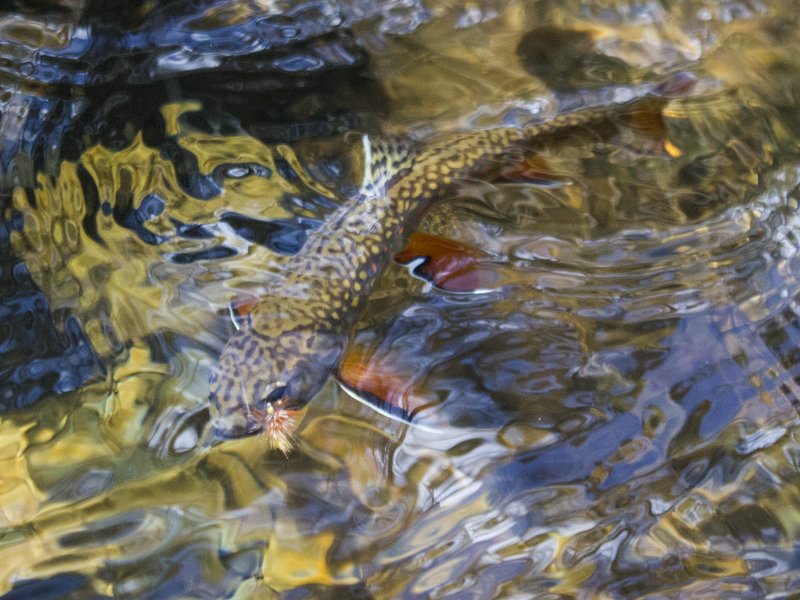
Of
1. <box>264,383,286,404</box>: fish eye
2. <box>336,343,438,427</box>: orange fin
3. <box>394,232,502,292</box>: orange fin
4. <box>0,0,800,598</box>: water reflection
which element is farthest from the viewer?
<box>394,232,502,292</box>: orange fin

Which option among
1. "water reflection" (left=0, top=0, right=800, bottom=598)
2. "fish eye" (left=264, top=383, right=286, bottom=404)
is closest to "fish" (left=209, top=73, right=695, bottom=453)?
"fish eye" (left=264, top=383, right=286, bottom=404)

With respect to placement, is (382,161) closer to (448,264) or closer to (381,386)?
(448,264)

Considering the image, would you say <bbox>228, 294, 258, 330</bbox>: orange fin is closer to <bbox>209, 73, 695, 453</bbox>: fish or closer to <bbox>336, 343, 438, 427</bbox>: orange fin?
<bbox>209, 73, 695, 453</bbox>: fish

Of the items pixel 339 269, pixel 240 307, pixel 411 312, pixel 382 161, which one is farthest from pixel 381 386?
pixel 382 161

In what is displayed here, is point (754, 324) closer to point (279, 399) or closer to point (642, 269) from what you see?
point (642, 269)

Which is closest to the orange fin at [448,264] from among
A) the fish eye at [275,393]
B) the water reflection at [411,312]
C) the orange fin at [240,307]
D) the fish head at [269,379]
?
the water reflection at [411,312]

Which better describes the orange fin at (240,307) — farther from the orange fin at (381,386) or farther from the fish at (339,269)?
the orange fin at (381,386)

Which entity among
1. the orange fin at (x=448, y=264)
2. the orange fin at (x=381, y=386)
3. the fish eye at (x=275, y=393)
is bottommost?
the orange fin at (x=381, y=386)

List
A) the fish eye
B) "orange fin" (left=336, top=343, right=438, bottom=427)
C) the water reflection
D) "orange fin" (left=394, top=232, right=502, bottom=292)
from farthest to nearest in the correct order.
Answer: "orange fin" (left=394, top=232, right=502, bottom=292) < "orange fin" (left=336, top=343, right=438, bottom=427) < the fish eye < the water reflection
